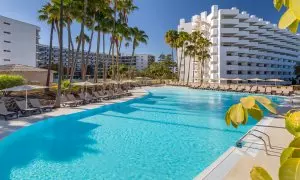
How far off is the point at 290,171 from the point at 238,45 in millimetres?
75209

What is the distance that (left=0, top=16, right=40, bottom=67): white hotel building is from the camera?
64062mm

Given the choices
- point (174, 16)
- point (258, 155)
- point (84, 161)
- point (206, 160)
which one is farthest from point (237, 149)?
point (174, 16)

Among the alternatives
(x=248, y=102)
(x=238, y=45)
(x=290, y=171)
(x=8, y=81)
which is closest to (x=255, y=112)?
(x=248, y=102)

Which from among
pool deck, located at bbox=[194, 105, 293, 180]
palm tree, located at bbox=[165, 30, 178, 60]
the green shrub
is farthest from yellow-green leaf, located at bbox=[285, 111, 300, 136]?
palm tree, located at bbox=[165, 30, 178, 60]

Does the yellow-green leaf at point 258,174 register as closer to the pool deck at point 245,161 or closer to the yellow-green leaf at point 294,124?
the yellow-green leaf at point 294,124

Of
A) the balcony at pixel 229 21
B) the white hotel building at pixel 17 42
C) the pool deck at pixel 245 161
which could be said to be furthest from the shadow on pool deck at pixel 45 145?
the balcony at pixel 229 21

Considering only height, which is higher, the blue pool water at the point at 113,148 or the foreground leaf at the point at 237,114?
the foreground leaf at the point at 237,114

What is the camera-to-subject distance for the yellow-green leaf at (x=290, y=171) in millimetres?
576

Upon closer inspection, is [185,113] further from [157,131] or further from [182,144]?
[182,144]

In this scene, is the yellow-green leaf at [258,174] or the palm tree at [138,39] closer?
the yellow-green leaf at [258,174]

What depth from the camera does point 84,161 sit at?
31.7ft

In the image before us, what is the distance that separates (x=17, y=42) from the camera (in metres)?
68.0

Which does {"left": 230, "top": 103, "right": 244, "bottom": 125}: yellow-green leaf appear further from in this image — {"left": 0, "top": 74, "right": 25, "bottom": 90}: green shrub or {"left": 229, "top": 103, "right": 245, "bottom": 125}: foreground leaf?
{"left": 0, "top": 74, "right": 25, "bottom": 90}: green shrub

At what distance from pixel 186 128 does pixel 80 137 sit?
6.13 meters
